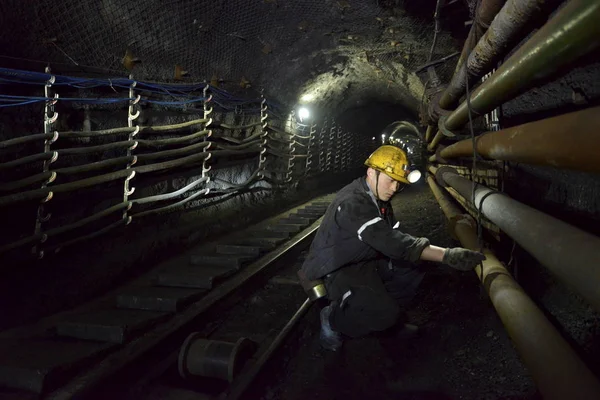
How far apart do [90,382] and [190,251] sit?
3225 mm

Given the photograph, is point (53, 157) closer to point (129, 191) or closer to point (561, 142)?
point (129, 191)

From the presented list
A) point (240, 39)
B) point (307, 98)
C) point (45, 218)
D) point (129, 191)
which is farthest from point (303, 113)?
point (45, 218)

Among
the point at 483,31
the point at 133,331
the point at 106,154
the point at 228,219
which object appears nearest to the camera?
the point at 483,31

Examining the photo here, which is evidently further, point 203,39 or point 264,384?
point 203,39

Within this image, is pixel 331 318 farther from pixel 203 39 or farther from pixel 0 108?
pixel 203 39

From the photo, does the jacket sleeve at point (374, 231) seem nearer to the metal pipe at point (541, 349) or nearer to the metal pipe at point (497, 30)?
the metal pipe at point (541, 349)

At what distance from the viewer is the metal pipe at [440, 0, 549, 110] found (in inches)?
77.7

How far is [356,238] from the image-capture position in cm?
332

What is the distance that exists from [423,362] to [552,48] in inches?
103

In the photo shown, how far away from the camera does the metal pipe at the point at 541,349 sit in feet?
4.39

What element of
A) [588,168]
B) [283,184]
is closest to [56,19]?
[588,168]

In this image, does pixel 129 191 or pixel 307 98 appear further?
pixel 307 98

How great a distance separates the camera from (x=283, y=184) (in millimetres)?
9555

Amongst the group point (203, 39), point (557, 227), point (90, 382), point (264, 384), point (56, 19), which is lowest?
point (264, 384)
